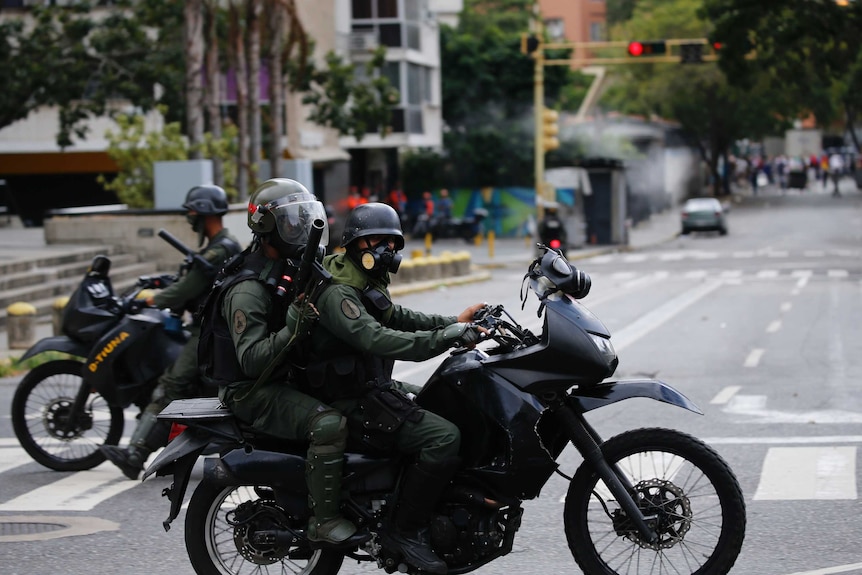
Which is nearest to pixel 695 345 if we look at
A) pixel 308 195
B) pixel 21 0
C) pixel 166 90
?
pixel 308 195

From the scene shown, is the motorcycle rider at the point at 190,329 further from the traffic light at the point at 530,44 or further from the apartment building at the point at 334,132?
the apartment building at the point at 334,132

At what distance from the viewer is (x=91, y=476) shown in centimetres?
901

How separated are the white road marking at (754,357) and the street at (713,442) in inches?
0.9

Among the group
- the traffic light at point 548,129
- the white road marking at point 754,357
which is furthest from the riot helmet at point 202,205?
the traffic light at point 548,129

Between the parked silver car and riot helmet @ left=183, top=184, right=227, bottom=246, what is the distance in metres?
46.6

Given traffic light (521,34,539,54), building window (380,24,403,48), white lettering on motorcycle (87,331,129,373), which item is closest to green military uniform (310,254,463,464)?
white lettering on motorcycle (87,331,129,373)

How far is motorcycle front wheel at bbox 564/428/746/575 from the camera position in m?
5.48

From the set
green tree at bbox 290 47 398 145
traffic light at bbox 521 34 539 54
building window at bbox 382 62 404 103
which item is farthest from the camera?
building window at bbox 382 62 404 103

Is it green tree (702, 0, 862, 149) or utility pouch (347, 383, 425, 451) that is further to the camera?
green tree (702, 0, 862, 149)

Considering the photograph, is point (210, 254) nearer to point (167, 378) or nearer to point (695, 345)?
point (167, 378)

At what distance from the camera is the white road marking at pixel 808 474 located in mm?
7910

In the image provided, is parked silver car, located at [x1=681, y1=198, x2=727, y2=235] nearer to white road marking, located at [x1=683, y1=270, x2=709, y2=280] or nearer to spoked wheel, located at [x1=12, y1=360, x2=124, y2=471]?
white road marking, located at [x1=683, y1=270, x2=709, y2=280]

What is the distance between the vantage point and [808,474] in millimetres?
8477

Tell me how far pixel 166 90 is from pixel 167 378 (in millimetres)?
26637
